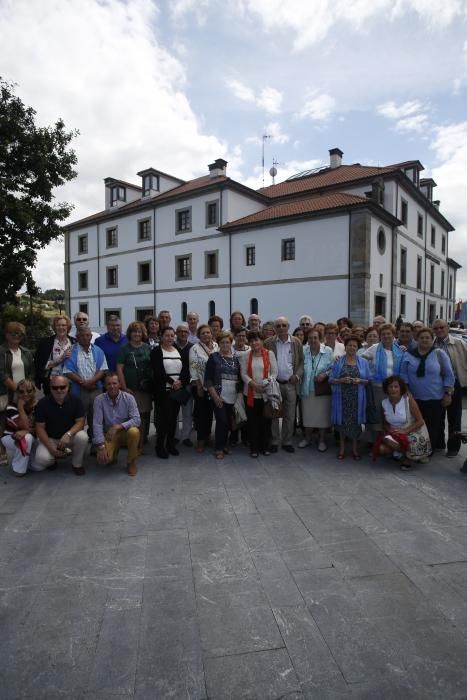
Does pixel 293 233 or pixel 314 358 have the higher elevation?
pixel 293 233

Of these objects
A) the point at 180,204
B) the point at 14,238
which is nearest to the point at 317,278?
the point at 180,204

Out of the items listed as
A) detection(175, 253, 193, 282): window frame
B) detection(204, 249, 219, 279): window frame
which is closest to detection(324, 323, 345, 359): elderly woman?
detection(204, 249, 219, 279): window frame

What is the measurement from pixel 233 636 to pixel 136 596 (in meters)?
0.71

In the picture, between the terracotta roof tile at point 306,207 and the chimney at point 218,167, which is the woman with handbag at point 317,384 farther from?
the chimney at point 218,167

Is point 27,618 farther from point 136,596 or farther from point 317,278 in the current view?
point 317,278

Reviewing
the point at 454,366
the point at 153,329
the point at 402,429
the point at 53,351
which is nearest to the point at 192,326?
the point at 153,329

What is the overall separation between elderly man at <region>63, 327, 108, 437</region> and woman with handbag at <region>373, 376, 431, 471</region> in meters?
3.66

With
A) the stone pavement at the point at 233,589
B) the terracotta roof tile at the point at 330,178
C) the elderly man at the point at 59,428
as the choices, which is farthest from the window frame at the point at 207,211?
the stone pavement at the point at 233,589

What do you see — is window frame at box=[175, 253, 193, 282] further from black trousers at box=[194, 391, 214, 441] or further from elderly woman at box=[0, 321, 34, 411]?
elderly woman at box=[0, 321, 34, 411]

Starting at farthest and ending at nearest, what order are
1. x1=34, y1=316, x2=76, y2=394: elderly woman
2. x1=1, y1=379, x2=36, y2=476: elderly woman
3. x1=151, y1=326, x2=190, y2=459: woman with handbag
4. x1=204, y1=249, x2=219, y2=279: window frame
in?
x1=204, y1=249, x2=219, y2=279: window frame, x1=151, y1=326, x2=190, y2=459: woman with handbag, x1=34, y1=316, x2=76, y2=394: elderly woman, x1=1, y1=379, x2=36, y2=476: elderly woman

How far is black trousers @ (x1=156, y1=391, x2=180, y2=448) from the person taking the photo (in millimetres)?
5633

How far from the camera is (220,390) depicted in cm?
565

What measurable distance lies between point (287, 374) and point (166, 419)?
1758mm

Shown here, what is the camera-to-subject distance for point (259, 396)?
5621mm
